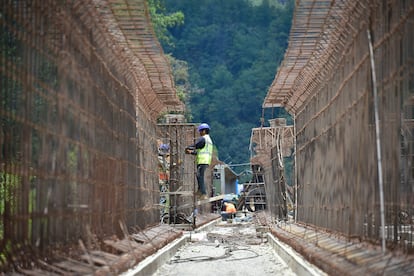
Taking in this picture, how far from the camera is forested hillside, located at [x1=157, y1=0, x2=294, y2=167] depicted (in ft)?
284

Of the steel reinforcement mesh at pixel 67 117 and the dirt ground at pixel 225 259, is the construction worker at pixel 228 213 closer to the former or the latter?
the dirt ground at pixel 225 259

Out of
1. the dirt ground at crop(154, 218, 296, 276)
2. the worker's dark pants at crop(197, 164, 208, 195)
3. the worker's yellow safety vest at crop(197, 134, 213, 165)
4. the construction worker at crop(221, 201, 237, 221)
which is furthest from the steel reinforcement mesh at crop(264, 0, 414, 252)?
the construction worker at crop(221, 201, 237, 221)

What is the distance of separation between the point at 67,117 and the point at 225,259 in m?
5.46

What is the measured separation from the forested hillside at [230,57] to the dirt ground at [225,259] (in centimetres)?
6280

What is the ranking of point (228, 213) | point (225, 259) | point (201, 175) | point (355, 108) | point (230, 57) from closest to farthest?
point (355, 108)
point (225, 259)
point (201, 175)
point (228, 213)
point (230, 57)

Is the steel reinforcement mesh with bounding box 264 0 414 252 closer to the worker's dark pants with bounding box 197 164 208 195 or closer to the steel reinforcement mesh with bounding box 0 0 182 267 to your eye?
the steel reinforcement mesh with bounding box 0 0 182 267

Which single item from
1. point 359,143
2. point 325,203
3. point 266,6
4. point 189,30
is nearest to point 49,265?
point 359,143

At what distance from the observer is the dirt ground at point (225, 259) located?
1100 cm

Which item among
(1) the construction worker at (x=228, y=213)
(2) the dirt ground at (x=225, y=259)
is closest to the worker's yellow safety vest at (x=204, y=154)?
(2) the dirt ground at (x=225, y=259)

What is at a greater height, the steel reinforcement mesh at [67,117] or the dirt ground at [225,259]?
the steel reinforcement mesh at [67,117]

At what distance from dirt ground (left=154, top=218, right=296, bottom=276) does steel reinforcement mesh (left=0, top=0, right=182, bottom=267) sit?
3.79 feet

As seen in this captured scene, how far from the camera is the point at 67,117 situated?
26.1ft

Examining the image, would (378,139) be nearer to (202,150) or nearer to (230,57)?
(202,150)

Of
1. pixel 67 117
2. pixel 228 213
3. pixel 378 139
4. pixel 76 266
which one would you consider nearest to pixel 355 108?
pixel 378 139
